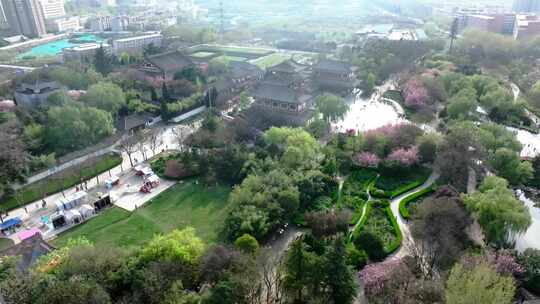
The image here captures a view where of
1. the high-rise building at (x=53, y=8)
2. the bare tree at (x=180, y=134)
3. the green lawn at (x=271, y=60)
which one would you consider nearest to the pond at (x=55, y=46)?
the high-rise building at (x=53, y=8)

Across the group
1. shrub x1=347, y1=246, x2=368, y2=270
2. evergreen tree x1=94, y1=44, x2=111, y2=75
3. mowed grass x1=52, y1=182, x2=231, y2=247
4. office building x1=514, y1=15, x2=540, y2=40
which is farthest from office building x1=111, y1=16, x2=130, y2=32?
shrub x1=347, y1=246, x2=368, y2=270

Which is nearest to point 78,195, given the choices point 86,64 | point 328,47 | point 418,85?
point 86,64

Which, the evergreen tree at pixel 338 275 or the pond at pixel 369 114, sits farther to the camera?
the pond at pixel 369 114

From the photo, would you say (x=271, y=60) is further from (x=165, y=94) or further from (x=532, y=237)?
(x=532, y=237)

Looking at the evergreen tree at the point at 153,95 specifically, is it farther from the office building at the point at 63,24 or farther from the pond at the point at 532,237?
the office building at the point at 63,24

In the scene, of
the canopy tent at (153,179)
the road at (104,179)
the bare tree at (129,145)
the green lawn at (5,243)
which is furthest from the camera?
the bare tree at (129,145)

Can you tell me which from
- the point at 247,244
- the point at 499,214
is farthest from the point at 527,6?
the point at 247,244

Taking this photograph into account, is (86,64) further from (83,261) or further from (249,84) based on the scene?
(83,261)
